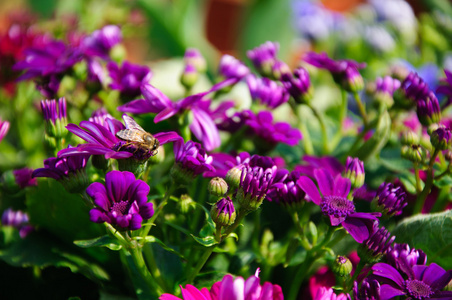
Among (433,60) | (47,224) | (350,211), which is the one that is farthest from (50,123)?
(433,60)

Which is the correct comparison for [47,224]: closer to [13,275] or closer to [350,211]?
[13,275]

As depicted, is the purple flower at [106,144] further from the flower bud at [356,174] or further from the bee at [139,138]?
the flower bud at [356,174]

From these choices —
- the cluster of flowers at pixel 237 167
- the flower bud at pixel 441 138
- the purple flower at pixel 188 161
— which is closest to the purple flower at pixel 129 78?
the cluster of flowers at pixel 237 167

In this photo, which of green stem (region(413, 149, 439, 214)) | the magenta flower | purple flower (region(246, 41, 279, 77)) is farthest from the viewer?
purple flower (region(246, 41, 279, 77))

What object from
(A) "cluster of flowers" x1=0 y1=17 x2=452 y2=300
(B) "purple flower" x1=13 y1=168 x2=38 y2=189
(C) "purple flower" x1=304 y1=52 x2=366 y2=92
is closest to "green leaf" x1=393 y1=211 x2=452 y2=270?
(A) "cluster of flowers" x1=0 y1=17 x2=452 y2=300

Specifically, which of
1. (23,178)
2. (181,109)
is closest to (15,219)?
(23,178)

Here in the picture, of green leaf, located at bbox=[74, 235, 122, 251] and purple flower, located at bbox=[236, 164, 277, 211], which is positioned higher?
purple flower, located at bbox=[236, 164, 277, 211]

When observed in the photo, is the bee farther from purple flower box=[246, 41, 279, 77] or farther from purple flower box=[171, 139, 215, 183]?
purple flower box=[246, 41, 279, 77]
